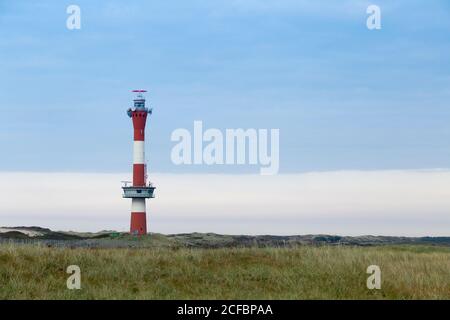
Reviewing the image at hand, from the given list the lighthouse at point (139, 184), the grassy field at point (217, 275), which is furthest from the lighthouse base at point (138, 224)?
the grassy field at point (217, 275)

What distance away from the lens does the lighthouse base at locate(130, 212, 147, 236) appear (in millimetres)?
57125

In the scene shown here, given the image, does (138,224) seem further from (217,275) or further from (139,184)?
(217,275)

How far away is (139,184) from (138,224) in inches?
151

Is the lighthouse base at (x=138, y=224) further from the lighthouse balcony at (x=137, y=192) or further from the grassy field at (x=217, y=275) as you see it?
the grassy field at (x=217, y=275)

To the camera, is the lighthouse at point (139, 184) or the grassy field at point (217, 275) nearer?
the grassy field at point (217, 275)

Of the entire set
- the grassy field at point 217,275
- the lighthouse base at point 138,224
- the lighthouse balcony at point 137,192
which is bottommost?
the grassy field at point 217,275

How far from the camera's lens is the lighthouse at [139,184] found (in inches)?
2238

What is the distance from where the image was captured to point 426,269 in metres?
18.1

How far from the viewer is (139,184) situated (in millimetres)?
57438

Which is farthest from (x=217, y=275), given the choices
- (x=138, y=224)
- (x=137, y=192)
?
(x=138, y=224)
